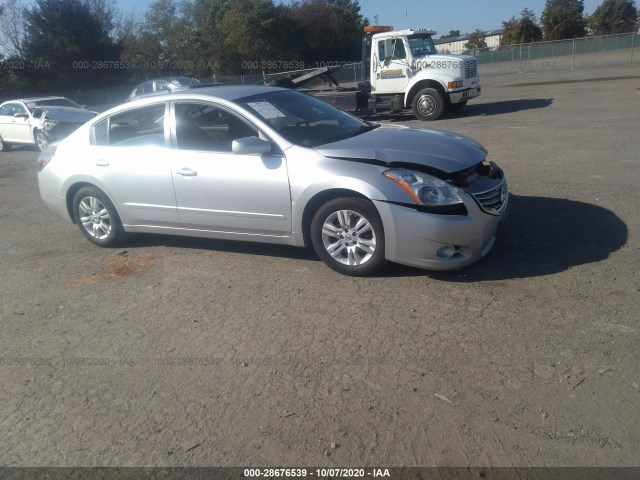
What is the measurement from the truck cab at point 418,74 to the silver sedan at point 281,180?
1122cm

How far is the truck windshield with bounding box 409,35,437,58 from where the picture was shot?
17.1 metres

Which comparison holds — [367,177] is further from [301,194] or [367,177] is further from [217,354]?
[217,354]

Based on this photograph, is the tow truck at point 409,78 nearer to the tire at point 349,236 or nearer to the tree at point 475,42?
the tire at point 349,236

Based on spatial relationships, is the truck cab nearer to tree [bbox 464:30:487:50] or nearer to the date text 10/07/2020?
the date text 10/07/2020

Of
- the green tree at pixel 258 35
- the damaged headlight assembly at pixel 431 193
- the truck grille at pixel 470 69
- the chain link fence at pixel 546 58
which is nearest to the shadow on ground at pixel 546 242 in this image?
the damaged headlight assembly at pixel 431 193

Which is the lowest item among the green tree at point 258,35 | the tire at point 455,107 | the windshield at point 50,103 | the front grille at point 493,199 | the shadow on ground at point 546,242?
the shadow on ground at point 546,242

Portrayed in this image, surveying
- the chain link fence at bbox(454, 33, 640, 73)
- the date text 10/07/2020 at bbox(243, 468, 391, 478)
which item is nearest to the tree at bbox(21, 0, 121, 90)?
the chain link fence at bbox(454, 33, 640, 73)

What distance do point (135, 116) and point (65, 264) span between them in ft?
5.81

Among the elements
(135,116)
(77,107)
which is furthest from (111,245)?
(77,107)

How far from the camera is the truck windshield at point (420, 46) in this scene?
17.1m

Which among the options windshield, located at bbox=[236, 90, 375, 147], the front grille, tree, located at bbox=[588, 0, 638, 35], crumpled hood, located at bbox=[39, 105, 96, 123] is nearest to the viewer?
the front grille

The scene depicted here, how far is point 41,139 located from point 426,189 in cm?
1503

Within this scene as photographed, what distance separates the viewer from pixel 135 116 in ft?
21.1

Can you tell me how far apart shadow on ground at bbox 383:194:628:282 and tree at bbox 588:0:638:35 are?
70320mm
